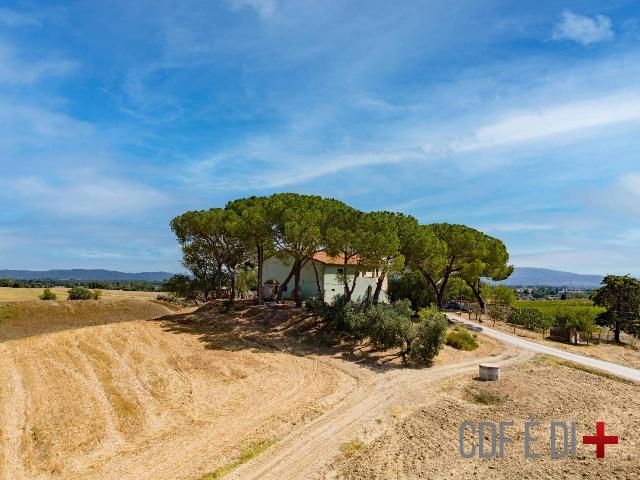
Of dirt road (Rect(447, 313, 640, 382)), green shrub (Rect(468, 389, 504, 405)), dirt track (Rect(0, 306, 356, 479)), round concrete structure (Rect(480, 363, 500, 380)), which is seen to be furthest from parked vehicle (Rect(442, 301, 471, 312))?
dirt track (Rect(0, 306, 356, 479))

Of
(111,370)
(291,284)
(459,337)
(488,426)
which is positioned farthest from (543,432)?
(291,284)

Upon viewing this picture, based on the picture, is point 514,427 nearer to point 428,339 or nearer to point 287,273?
point 428,339

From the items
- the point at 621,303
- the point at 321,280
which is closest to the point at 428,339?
the point at 321,280

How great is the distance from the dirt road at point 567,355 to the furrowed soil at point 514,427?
61.5 inches

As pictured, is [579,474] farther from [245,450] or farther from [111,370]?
[111,370]

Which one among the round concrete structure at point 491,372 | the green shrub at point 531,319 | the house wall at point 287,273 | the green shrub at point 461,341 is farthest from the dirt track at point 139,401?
the green shrub at point 531,319

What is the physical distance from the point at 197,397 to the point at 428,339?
1373 cm

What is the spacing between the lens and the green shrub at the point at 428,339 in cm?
2538

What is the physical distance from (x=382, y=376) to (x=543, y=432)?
8661 mm

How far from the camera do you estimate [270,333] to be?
101 ft

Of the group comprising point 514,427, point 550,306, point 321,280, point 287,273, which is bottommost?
point 514,427

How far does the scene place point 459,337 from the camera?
100 ft

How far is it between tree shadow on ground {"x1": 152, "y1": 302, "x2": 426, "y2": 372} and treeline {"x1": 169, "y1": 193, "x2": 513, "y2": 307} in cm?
292

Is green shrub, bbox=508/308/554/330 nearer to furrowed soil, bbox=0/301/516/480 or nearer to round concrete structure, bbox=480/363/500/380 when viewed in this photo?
furrowed soil, bbox=0/301/516/480
